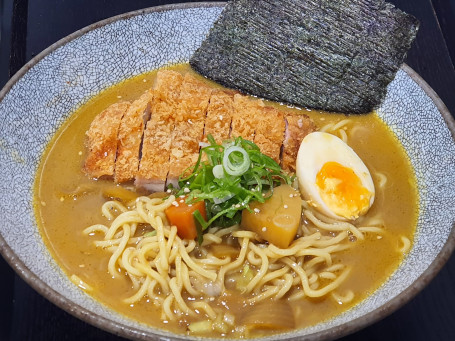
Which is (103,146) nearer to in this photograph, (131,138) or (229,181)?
(131,138)

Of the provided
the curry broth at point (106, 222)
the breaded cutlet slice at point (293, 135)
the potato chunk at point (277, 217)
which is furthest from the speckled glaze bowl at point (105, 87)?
the breaded cutlet slice at point (293, 135)

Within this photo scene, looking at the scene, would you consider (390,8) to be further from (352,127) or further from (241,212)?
(241,212)

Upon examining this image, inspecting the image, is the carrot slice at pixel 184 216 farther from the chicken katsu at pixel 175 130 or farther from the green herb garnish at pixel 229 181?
the chicken katsu at pixel 175 130

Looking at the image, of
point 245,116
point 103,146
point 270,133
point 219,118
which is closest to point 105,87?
point 103,146

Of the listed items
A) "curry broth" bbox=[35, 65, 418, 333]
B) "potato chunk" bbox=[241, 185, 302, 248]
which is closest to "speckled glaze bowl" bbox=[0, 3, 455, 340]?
"curry broth" bbox=[35, 65, 418, 333]

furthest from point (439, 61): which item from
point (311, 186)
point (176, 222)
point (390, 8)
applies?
point (176, 222)
